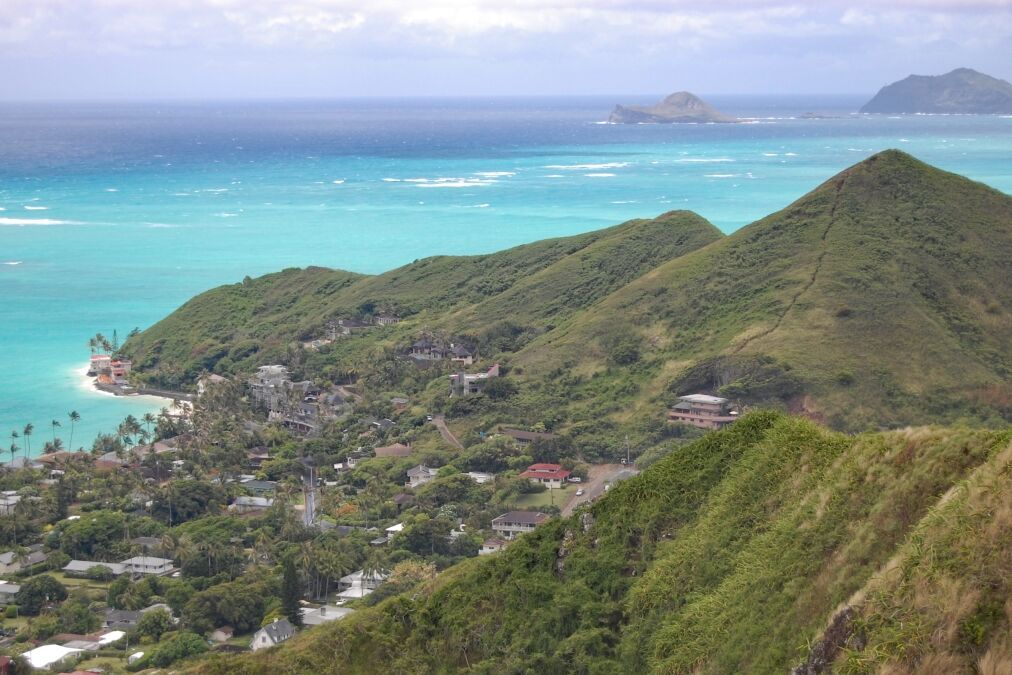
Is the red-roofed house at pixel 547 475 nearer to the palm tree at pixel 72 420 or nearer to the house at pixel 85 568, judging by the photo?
the house at pixel 85 568

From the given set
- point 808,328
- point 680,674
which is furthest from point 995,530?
point 808,328

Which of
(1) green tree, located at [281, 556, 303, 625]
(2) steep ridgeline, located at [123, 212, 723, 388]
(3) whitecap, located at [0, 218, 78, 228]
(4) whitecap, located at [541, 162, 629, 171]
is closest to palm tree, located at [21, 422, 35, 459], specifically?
(2) steep ridgeline, located at [123, 212, 723, 388]

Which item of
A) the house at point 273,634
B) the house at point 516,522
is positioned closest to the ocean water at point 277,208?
the house at point 516,522

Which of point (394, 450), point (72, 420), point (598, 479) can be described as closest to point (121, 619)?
point (394, 450)

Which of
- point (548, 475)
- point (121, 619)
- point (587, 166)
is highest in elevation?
point (587, 166)

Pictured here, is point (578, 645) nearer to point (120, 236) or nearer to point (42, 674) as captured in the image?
point (42, 674)

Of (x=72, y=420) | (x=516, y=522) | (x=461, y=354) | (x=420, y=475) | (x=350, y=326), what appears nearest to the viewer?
(x=516, y=522)

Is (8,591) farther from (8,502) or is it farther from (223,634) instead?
(8,502)
